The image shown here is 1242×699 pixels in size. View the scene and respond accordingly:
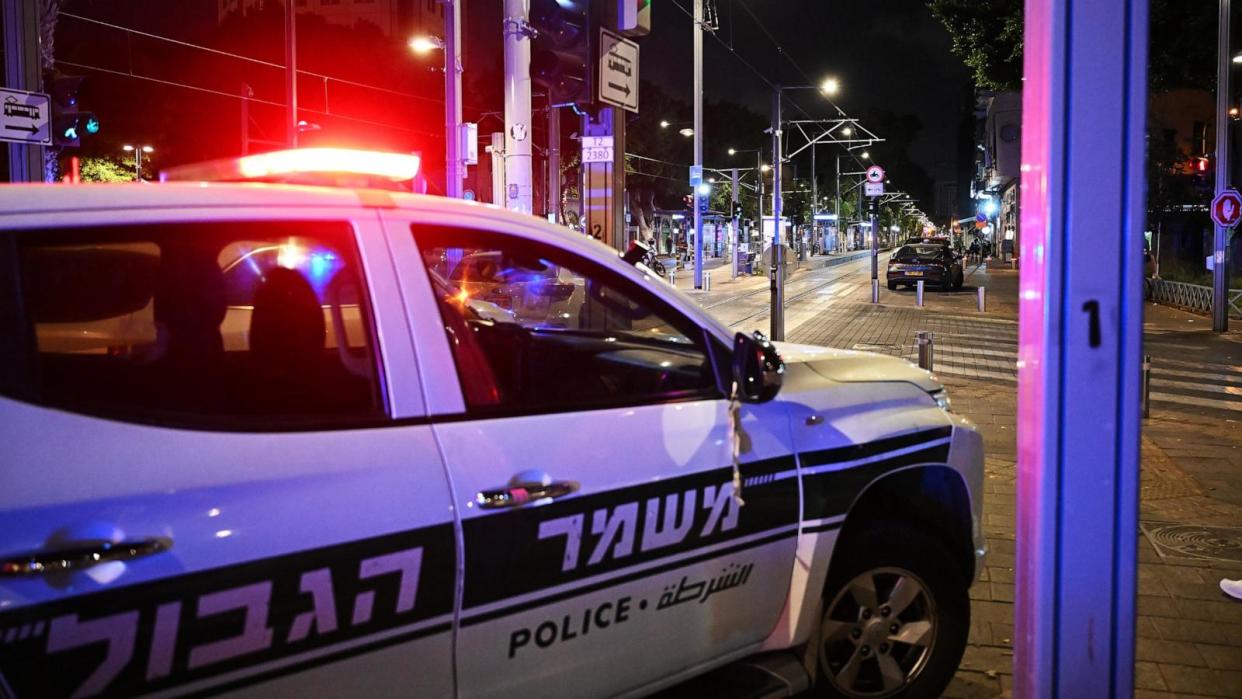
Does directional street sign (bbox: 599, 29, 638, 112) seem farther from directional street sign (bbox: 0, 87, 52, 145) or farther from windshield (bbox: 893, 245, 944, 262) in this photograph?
windshield (bbox: 893, 245, 944, 262)

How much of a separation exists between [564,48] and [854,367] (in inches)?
168

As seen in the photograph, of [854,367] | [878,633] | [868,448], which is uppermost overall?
[854,367]

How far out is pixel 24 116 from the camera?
1112 cm

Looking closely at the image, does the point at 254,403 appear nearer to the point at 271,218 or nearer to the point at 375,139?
the point at 271,218

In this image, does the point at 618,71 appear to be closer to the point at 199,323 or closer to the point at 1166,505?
the point at 1166,505

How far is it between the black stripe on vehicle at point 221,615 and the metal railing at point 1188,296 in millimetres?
23178

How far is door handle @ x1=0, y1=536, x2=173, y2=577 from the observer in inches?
73.1

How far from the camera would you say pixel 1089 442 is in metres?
2.41

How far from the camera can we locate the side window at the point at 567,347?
2803 millimetres

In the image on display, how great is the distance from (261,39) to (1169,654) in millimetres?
58951

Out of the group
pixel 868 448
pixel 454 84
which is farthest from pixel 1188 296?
pixel 868 448

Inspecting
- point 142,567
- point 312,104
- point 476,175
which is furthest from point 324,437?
point 312,104

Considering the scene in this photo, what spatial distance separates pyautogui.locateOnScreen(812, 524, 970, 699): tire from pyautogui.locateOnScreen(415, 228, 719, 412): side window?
2.94 ft

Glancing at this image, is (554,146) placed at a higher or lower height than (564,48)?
higher
